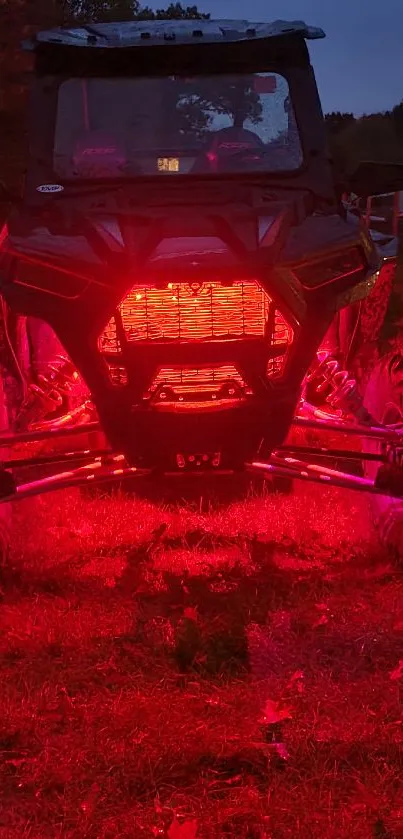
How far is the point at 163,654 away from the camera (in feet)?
13.3

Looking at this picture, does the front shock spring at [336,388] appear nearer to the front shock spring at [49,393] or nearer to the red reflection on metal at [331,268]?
the red reflection on metal at [331,268]

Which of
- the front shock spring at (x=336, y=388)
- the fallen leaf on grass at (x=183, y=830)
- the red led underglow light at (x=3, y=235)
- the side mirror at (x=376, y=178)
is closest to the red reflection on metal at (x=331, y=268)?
the side mirror at (x=376, y=178)

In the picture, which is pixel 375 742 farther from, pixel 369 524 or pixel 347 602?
pixel 369 524

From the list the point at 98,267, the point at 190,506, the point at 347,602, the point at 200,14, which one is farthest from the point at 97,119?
the point at 200,14

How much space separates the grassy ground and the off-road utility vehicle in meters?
0.57

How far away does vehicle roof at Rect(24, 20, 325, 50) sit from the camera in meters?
4.71

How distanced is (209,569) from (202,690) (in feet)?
4.04

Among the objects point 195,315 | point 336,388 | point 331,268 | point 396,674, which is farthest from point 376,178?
point 396,674

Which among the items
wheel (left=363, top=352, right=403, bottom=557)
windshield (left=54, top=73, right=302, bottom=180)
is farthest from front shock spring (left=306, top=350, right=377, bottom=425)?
windshield (left=54, top=73, right=302, bottom=180)

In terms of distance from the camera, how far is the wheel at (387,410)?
485cm

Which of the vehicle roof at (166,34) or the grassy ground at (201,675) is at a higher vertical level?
the vehicle roof at (166,34)

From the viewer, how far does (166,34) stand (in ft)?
15.8

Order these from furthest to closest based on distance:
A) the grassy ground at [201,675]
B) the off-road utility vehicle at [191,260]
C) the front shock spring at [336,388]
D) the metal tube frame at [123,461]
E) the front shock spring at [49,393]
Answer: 1. the front shock spring at [49,393]
2. the front shock spring at [336,388]
3. the metal tube frame at [123,461]
4. the off-road utility vehicle at [191,260]
5. the grassy ground at [201,675]

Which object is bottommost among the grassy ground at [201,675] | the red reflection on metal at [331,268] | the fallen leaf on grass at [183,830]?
the fallen leaf on grass at [183,830]
